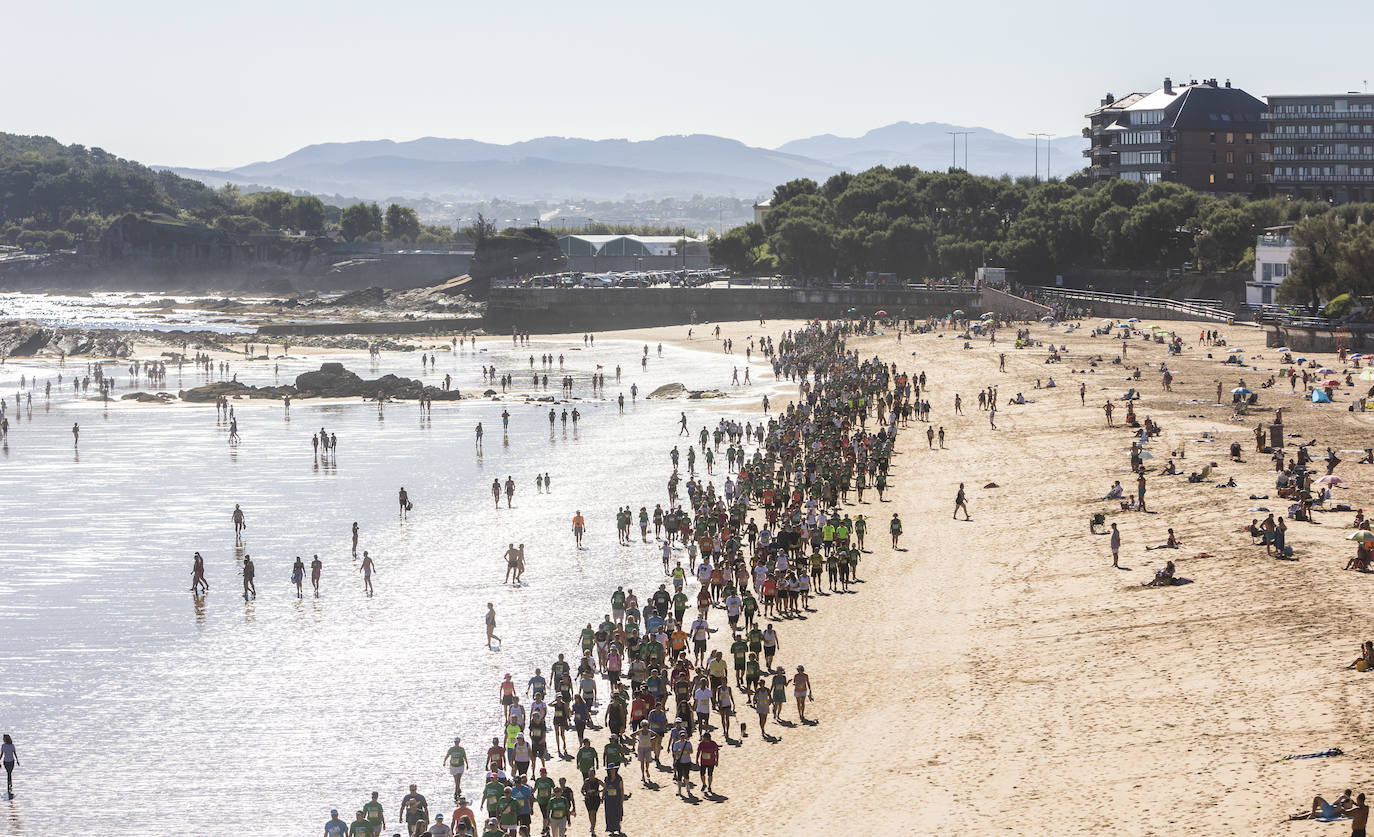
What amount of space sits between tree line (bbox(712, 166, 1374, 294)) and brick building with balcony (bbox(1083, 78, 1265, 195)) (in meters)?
10.6

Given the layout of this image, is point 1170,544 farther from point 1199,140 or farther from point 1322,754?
point 1199,140

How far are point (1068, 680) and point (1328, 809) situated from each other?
6530 millimetres

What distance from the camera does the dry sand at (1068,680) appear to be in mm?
16797

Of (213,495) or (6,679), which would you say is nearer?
(6,679)

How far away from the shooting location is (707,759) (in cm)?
1916

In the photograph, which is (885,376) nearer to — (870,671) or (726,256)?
(870,671)

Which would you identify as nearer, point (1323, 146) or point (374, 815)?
point (374, 815)

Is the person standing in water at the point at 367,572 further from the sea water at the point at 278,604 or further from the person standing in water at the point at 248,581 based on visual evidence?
the person standing in water at the point at 248,581

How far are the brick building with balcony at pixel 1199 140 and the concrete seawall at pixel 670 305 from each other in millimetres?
36105

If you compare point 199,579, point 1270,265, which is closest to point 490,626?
point 199,579

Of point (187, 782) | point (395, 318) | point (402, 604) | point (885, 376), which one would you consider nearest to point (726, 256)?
point (395, 318)

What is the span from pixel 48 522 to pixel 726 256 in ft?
319

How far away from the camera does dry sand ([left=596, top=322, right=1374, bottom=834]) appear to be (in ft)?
55.1

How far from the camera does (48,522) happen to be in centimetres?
3912
